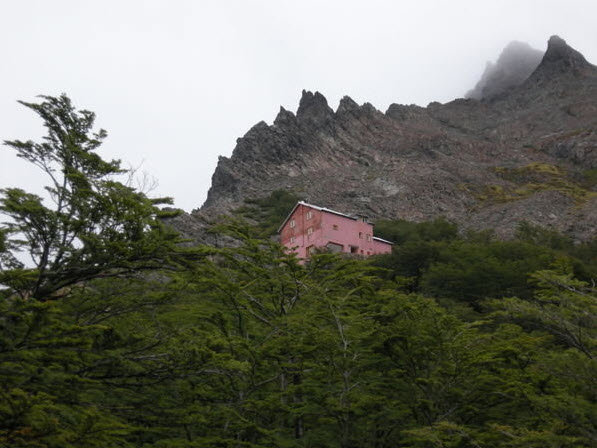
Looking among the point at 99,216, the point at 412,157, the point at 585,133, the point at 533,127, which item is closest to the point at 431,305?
the point at 99,216

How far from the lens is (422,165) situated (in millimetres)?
89438

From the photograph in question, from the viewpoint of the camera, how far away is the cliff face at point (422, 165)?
230 feet

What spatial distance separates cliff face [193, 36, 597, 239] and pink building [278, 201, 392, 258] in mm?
16162

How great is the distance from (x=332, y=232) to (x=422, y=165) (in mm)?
50255

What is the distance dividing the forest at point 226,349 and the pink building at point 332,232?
1125 inches

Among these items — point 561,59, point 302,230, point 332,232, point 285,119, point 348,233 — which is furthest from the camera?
point 561,59

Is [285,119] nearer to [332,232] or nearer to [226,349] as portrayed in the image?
[332,232]

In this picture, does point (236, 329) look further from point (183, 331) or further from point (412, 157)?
point (412, 157)

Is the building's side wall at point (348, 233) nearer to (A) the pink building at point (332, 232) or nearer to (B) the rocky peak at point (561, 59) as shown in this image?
(A) the pink building at point (332, 232)

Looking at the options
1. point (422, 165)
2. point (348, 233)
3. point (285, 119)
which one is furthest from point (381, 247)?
point (285, 119)

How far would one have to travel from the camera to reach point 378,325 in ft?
40.3

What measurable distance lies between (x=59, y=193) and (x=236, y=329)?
19.4 ft

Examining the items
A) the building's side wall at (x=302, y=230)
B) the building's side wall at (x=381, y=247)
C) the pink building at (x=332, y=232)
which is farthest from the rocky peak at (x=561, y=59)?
the building's side wall at (x=302, y=230)

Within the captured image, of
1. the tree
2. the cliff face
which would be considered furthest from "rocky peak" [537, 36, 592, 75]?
the tree
